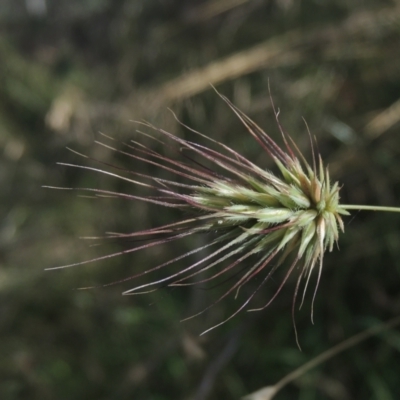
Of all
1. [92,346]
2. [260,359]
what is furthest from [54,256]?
[260,359]

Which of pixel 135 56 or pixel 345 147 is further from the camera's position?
pixel 135 56

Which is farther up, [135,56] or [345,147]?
[135,56]

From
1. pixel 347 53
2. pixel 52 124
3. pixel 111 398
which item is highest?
pixel 52 124

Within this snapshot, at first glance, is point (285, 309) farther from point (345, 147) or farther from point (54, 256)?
point (54, 256)

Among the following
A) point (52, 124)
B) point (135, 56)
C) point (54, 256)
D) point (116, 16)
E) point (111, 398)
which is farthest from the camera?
point (116, 16)

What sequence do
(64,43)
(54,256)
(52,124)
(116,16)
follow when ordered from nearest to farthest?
(52,124)
(54,256)
(116,16)
(64,43)

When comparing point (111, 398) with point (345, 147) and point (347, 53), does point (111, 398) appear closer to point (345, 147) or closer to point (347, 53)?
point (345, 147)
